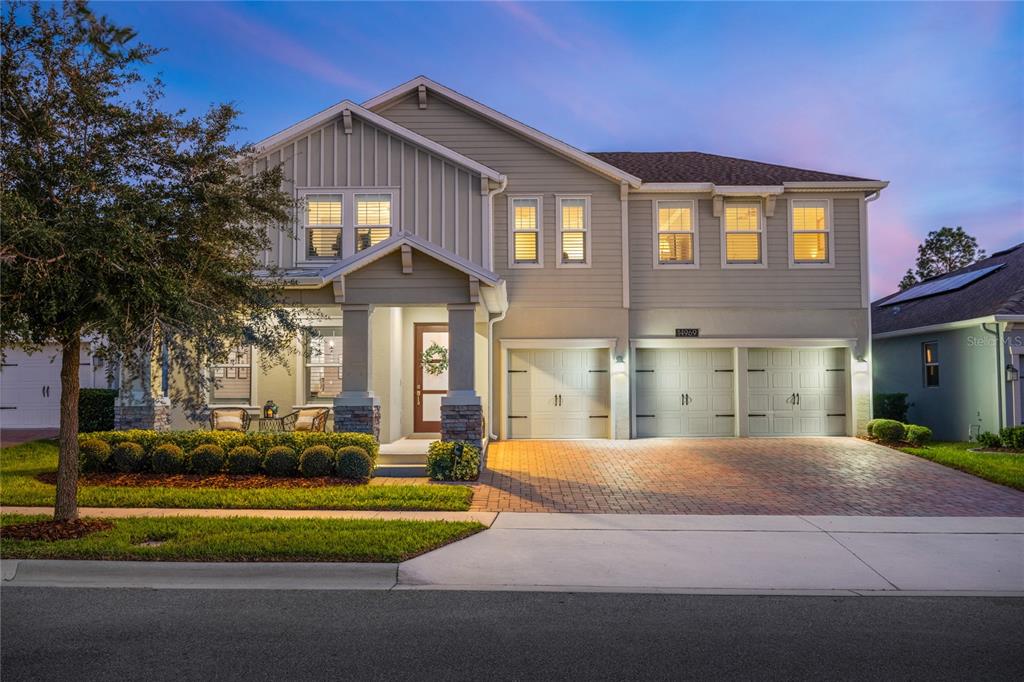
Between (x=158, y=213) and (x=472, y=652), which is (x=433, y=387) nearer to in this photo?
(x=158, y=213)

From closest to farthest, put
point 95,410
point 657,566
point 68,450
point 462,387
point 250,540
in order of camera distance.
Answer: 1. point 657,566
2. point 250,540
3. point 68,450
4. point 462,387
5. point 95,410

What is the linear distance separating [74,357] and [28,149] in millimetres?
2305

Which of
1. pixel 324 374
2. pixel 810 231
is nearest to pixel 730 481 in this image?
pixel 810 231

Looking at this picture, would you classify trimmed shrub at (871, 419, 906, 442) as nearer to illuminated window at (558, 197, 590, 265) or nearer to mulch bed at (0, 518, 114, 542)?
illuminated window at (558, 197, 590, 265)

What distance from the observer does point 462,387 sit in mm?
12141

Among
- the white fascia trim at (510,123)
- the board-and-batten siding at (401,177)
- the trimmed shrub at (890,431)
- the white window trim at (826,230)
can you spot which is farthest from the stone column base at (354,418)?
the trimmed shrub at (890,431)

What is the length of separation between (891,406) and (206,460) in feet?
56.6

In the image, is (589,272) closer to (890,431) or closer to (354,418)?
(354,418)

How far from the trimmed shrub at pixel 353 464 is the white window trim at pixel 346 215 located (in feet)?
20.1

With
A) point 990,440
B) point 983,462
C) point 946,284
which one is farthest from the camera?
point 946,284

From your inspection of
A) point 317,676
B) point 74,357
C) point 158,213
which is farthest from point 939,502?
point 74,357

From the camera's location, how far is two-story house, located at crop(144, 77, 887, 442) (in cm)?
1581

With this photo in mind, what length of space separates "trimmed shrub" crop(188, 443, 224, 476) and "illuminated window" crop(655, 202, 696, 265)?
36.6ft

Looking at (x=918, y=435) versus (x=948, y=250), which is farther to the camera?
(x=948, y=250)
